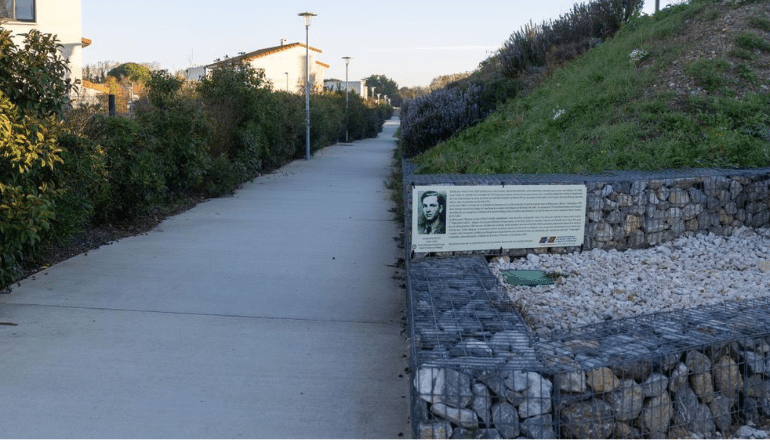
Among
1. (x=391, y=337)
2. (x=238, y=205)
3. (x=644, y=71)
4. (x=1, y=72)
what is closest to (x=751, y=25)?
(x=644, y=71)

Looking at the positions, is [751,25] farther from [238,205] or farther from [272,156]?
[272,156]

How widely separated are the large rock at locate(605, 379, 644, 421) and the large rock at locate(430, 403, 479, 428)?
658mm

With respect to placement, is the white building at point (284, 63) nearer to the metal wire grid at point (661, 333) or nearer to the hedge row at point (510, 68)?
the hedge row at point (510, 68)

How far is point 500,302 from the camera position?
504cm

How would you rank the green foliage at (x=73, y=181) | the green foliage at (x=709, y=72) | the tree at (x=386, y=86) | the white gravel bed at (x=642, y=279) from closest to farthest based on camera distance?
the white gravel bed at (x=642, y=279) → the green foliage at (x=73, y=181) → the green foliage at (x=709, y=72) → the tree at (x=386, y=86)

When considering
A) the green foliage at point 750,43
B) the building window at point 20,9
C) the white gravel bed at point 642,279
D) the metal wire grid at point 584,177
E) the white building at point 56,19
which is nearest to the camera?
the white gravel bed at point 642,279

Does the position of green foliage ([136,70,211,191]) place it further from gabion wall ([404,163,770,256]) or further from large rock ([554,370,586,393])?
large rock ([554,370,586,393])

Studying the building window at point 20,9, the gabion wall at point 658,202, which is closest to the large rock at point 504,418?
the gabion wall at point 658,202

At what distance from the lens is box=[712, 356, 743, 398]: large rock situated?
4168 millimetres

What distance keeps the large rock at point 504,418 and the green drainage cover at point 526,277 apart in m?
2.96

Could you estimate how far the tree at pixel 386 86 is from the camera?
13162 cm

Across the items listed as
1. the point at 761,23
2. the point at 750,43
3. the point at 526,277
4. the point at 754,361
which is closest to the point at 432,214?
the point at 526,277

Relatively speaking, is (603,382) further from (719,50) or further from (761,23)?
(761,23)

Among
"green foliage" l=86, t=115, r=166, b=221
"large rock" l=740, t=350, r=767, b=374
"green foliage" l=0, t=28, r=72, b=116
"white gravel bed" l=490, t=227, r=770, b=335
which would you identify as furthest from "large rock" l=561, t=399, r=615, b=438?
"green foliage" l=86, t=115, r=166, b=221
